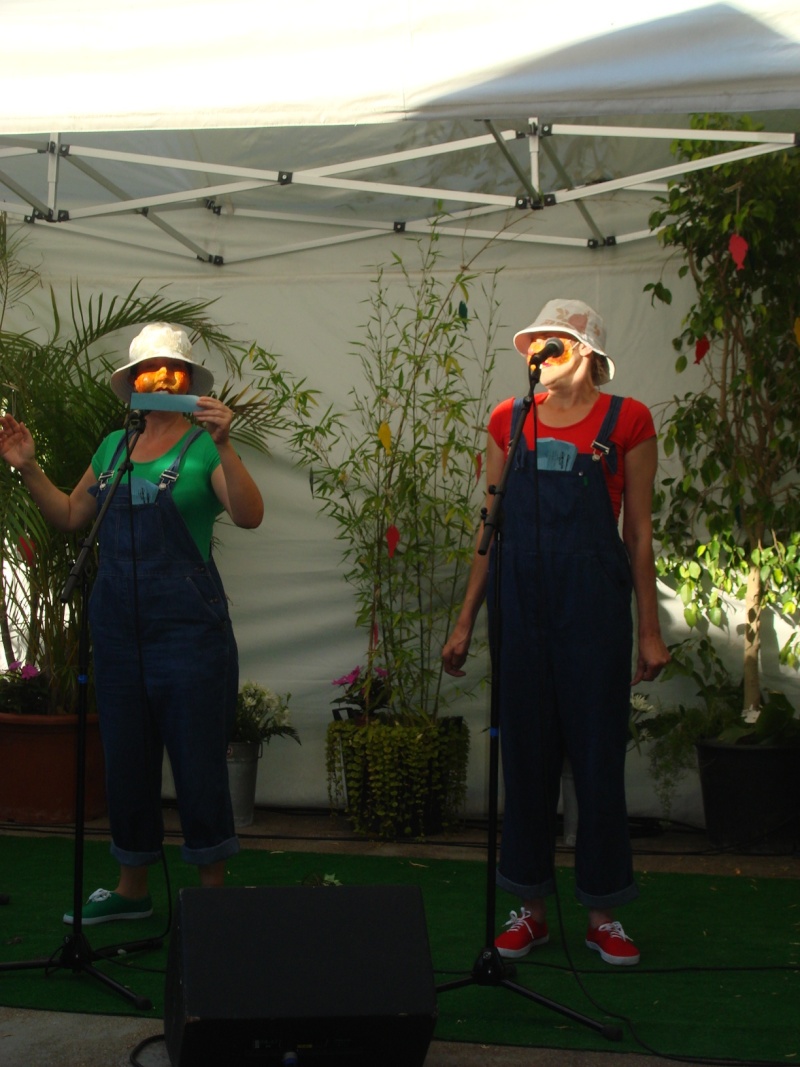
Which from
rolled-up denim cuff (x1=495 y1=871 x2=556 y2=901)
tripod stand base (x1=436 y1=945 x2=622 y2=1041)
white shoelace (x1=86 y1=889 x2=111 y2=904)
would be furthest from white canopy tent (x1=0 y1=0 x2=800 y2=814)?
tripod stand base (x1=436 y1=945 x2=622 y2=1041)

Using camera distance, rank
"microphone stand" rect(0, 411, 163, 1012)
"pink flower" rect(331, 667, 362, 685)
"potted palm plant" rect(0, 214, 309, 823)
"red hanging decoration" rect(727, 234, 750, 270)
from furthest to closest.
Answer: "pink flower" rect(331, 667, 362, 685) → "potted palm plant" rect(0, 214, 309, 823) → "red hanging decoration" rect(727, 234, 750, 270) → "microphone stand" rect(0, 411, 163, 1012)

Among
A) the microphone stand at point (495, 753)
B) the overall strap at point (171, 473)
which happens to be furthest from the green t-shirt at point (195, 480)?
the microphone stand at point (495, 753)

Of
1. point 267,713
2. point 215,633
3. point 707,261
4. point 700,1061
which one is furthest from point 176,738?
point 707,261

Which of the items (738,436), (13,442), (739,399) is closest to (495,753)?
(13,442)

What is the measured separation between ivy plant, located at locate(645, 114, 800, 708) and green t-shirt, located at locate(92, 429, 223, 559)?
2260 millimetres

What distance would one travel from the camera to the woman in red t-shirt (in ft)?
10.2

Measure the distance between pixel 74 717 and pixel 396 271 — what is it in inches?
94.7

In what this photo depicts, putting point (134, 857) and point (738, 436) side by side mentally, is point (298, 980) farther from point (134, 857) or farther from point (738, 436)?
point (738, 436)

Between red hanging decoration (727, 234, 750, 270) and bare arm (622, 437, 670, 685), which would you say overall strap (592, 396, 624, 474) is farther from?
red hanging decoration (727, 234, 750, 270)

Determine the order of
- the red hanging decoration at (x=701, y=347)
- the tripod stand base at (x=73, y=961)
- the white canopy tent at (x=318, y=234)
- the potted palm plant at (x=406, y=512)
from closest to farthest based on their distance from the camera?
the tripod stand base at (x=73, y=961), the white canopy tent at (x=318, y=234), the red hanging decoration at (x=701, y=347), the potted palm plant at (x=406, y=512)

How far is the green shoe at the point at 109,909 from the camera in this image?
3.52 meters

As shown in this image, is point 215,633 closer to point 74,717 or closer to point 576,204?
point 74,717

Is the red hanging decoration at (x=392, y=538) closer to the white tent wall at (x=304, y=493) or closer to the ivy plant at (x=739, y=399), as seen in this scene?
the white tent wall at (x=304, y=493)

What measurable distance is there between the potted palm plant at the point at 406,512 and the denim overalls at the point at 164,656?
164 cm
